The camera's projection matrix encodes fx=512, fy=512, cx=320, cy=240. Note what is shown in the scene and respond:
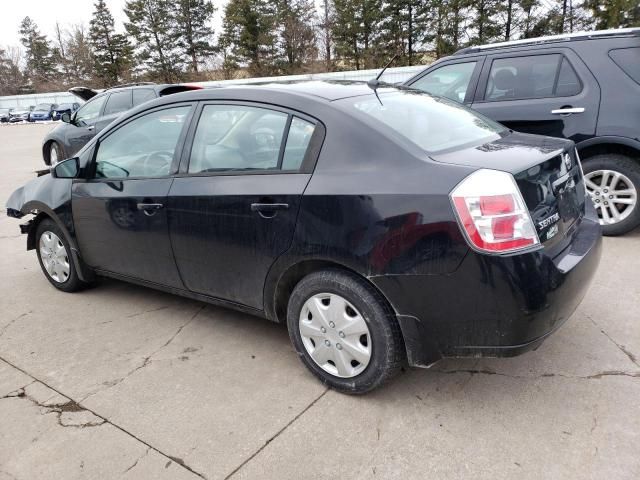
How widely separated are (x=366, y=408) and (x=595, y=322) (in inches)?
68.2

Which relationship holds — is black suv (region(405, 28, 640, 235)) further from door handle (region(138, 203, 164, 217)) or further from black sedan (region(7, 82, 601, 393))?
door handle (region(138, 203, 164, 217))

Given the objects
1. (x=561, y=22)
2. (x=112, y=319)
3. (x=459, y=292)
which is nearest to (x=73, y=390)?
(x=112, y=319)

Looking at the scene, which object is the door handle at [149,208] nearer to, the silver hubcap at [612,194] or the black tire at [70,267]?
the black tire at [70,267]

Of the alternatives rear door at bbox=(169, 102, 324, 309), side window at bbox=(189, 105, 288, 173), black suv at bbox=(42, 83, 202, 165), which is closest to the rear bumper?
rear door at bbox=(169, 102, 324, 309)

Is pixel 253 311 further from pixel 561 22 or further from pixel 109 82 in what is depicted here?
pixel 109 82

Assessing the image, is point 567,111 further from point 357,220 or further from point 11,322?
point 11,322

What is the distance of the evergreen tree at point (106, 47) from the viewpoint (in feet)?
180

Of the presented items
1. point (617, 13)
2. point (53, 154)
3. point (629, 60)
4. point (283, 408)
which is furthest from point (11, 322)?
point (617, 13)

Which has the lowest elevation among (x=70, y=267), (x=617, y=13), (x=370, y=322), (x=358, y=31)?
(x=70, y=267)

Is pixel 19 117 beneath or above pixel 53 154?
beneath

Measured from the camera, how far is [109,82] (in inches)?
2180

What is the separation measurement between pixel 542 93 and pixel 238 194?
3620mm

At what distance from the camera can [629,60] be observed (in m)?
4.56

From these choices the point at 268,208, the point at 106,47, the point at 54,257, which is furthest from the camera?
the point at 106,47
